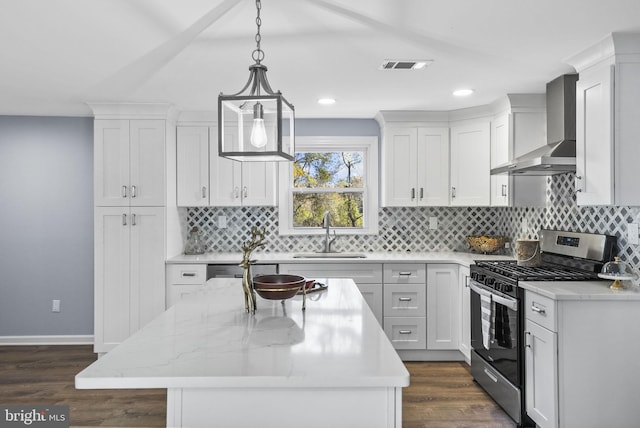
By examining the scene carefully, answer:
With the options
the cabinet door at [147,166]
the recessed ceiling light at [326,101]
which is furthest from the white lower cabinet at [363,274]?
the recessed ceiling light at [326,101]

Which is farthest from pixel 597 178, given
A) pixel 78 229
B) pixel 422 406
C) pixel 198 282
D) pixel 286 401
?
pixel 78 229

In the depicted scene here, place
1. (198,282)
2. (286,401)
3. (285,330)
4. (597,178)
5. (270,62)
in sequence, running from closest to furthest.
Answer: (286,401), (285,330), (597,178), (270,62), (198,282)

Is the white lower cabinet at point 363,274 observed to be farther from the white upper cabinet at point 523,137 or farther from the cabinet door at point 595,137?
the cabinet door at point 595,137

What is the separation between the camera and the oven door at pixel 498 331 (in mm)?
2965

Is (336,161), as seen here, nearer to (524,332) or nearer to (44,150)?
(524,332)

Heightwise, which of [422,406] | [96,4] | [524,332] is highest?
[96,4]

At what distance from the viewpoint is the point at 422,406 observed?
3.26 meters

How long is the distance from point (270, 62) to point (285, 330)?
188 cm

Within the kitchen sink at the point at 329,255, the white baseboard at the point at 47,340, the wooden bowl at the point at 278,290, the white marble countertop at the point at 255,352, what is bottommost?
the white baseboard at the point at 47,340

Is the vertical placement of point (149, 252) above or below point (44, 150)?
below

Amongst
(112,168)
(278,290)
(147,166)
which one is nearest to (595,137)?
(278,290)

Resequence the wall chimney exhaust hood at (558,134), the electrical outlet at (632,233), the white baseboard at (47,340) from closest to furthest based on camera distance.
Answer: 1. the electrical outlet at (632,233)
2. the wall chimney exhaust hood at (558,134)
3. the white baseboard at (47,340)

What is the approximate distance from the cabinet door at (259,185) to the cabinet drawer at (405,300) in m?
1.43

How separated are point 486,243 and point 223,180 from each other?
104 inches
